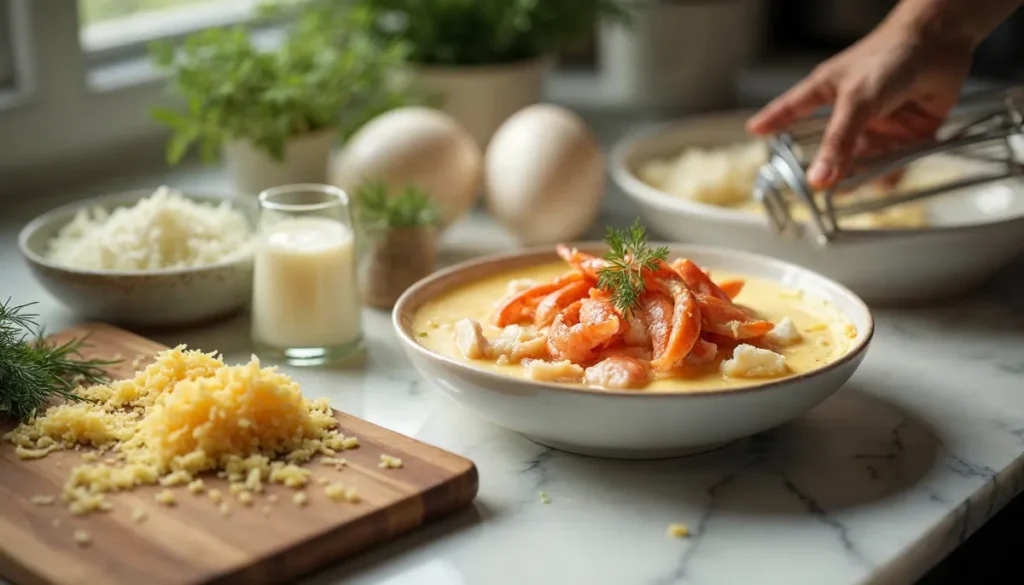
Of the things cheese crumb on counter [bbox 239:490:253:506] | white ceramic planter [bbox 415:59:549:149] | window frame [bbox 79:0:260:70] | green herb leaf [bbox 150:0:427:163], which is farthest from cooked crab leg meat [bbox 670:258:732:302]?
window frame [bbox 79:0:260:70]

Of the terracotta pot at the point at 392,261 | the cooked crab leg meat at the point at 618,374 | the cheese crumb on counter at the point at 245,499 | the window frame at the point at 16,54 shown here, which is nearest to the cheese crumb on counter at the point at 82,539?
the cheese crumb on counter at the point at 245,499

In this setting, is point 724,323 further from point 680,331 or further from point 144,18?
point 144,18

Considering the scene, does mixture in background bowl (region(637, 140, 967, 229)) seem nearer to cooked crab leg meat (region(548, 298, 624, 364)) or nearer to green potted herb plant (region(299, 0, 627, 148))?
green potted herb plant (region(299, 0, 627, 148))

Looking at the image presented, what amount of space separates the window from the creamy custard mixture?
87cm

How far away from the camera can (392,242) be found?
1.63 metres

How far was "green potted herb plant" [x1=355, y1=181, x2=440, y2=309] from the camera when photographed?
163 cm

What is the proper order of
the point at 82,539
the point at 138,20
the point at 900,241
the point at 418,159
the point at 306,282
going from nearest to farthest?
the point at 82,539
the point at 306,282
the point at 900,241
the point at 418,159
the point at 138,20

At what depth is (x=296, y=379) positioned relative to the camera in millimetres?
1444

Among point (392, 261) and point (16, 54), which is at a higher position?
point (16, 54)

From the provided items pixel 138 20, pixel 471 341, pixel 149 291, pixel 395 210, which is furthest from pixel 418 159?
pixel 138 20

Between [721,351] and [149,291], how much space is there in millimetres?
682

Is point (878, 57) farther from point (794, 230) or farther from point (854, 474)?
point (854, 474)

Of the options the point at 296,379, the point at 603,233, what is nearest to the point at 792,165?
the point at 603,233

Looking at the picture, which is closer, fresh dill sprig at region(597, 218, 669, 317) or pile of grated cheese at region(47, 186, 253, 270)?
fresh dill sprig at region(597, 218, 669, 317)
